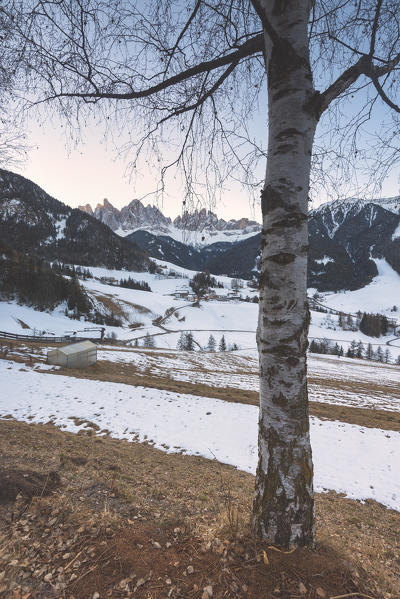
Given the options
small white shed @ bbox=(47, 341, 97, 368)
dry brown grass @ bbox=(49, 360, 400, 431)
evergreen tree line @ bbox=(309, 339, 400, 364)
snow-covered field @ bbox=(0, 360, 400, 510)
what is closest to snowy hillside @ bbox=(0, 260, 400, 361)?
evergreen tree line @ bbox=(309, 339, 400, 364)

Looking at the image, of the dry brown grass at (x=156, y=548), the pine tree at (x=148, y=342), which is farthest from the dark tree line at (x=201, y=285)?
the dry brown grass at (x=156, y=548)

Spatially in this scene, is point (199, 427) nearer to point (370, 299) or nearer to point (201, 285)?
point (201, 285)

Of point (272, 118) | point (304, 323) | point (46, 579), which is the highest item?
point (272, 118)

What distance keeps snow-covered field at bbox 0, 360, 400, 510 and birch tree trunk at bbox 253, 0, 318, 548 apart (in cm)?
580

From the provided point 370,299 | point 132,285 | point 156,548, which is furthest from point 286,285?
point 370,299

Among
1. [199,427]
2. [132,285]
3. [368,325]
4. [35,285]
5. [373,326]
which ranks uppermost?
[132,285]

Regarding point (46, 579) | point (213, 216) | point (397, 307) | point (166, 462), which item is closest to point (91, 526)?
point (46, 579)

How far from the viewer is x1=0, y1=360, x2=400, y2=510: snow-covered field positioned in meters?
8.09

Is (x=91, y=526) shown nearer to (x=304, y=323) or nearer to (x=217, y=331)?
(x=304, y=323)

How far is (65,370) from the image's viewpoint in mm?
20578

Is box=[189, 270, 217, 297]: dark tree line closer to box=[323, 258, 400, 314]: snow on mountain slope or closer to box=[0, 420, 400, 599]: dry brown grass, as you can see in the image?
box=[323, 258, 400, 314]: snow on mountain slope

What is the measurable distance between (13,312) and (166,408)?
62609mm

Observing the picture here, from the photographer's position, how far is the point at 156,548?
7.51ft

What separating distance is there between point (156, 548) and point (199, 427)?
957cm
